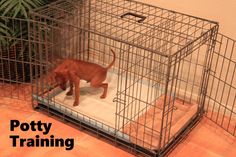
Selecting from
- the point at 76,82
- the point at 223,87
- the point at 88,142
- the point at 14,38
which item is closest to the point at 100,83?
the point at 76,82

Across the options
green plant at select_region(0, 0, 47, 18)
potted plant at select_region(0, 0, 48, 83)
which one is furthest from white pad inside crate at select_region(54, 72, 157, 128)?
green plant at select_region(0, 0, 47, 18)

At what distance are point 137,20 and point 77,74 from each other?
0.48 m

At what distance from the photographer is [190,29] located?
2352mm

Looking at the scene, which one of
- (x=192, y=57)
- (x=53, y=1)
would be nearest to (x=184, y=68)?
(x=192, y=57)

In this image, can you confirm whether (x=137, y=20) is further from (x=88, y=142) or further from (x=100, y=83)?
(x=88, y=142)

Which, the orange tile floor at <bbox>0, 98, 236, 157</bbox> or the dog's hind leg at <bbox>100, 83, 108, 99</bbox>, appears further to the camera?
the dog's hind leg at <bbox>100, 83, 108, 99</bbox>

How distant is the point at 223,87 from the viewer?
237cm

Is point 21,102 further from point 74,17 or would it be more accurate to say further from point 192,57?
point 192,57

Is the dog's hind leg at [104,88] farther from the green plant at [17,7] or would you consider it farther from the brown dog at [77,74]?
the green plant at [17,7]

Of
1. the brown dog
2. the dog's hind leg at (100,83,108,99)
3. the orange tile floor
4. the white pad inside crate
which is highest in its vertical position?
the brown dog

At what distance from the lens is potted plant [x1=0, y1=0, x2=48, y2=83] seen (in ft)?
7.61

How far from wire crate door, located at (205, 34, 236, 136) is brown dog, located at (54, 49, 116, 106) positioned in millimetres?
578

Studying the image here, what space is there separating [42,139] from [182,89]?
0.90m

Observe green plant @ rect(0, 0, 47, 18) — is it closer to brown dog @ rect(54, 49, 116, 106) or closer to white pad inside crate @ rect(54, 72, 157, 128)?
brown dog @ rect(54, 49, 116, 106)
